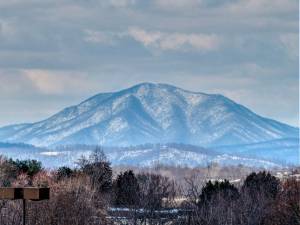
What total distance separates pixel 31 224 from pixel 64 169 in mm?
38819

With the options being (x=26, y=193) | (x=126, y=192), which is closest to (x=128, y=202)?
(x=126, y=192)

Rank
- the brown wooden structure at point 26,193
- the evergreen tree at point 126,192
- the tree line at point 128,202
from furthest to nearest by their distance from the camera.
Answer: the evergreen tree at point 126,192
the tree line at point 128,202
the brown wooden structure at point 26,193

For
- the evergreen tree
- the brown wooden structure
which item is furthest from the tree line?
the brown wooden structure

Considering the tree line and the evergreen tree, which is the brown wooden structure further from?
the evergreen tree

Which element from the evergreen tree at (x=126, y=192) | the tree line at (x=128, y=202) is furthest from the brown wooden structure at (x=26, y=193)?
the evergreen tree at (x=126, y=192)

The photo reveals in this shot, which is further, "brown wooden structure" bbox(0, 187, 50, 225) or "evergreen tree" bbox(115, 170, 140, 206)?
"evergreen tree" bbox(115, 170, 140, 206)

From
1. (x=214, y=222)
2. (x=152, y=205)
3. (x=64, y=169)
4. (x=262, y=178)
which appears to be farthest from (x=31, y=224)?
(x=262, y=178)

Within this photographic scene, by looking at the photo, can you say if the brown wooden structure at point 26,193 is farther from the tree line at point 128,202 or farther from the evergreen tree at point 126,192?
the evergreen tree at point 126,192

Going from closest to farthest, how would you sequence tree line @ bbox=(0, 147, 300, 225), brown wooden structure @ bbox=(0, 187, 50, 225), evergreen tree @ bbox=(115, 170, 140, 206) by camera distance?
brown wooden structure @ bbox=(0, 187, 50, 225), tree line @ bbox=(0, 147, 300, 225), evergreen tree @ bbox=(115, 170, 140, 206)

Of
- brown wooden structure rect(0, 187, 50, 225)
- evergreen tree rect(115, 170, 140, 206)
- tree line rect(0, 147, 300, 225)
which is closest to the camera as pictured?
brown wooden structure rect(0, 187, 50, 225)

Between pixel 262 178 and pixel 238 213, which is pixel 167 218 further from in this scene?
pixel 262 178

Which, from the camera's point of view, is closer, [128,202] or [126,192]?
[128,202]

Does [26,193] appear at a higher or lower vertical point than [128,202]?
lower

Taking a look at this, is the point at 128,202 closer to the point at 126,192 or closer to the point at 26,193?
the point at 126,192
